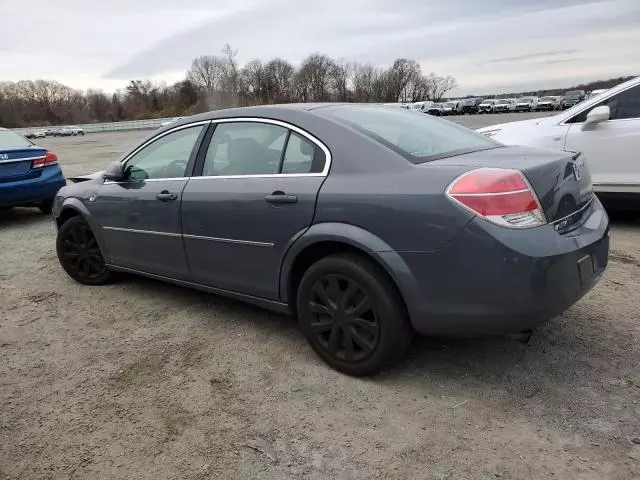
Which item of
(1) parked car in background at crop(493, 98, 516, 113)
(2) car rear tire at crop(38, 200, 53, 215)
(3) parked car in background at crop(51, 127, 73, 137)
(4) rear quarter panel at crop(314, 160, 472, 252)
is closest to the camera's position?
(4) rear quarter panel at crop(314, 160, 472, 252)

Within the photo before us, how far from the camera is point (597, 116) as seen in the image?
5.64 meters

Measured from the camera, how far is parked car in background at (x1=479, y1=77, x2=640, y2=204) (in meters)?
5.61

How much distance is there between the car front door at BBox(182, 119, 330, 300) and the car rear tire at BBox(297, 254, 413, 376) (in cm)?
28

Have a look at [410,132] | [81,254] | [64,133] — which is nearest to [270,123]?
[410,132]

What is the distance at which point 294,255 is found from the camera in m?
3.05

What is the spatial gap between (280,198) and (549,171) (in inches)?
57.4

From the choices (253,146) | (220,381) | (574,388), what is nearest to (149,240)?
(253,146)

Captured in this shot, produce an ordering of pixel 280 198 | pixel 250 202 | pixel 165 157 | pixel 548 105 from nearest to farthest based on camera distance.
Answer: pixel 280 198 < pixel 250 202 < pixel 165 157 < pixel 548 105

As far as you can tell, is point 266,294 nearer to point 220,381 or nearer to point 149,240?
point 220,381

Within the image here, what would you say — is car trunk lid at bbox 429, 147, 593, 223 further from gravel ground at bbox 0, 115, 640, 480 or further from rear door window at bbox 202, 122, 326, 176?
gravel ground at bbox 0, 115, 640, 480

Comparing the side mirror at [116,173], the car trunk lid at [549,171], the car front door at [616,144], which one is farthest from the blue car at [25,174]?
the car front door at [616,144]

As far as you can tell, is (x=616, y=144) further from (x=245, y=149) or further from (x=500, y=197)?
(x=245, y=149)

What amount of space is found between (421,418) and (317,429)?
51 centimetres

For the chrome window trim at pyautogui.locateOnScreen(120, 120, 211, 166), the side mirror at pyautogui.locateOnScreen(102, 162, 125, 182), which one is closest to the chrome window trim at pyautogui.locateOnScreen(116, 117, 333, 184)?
the chrome window trim at pyautogui.locateOnScreen(120, 120, 211, 166)
